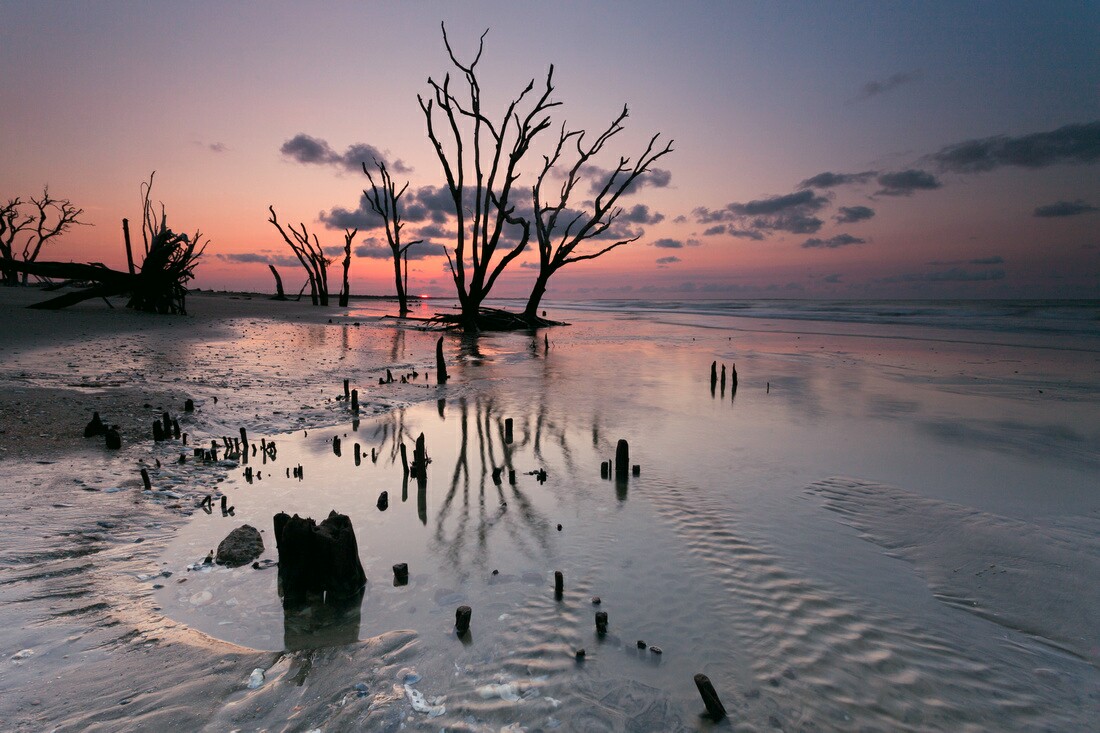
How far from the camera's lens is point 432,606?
3715 millimetres

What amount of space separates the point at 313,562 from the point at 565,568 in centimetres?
199

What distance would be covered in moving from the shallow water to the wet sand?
2cm

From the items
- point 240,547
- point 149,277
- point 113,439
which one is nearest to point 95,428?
point 113,439

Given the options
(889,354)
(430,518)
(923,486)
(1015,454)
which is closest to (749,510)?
(923,486)

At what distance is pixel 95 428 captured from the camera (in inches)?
252

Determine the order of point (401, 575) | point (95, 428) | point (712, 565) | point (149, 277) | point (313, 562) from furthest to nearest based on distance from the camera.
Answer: point (149, 277) < point (95, 428) < point (712, 565) < point (401, 575) < point (313, 562)

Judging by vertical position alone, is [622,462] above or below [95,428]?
below

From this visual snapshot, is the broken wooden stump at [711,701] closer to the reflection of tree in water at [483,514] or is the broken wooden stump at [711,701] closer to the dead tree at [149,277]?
the reflection of tree in water at [483,514]

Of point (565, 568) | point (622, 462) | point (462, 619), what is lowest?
point (565, 568)

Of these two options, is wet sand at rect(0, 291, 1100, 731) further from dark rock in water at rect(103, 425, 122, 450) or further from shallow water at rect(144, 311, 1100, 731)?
dark rock in water at rect(103, 425, 122, 450)

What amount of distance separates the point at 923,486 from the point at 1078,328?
35.4m

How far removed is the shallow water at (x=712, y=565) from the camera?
2.99 metres

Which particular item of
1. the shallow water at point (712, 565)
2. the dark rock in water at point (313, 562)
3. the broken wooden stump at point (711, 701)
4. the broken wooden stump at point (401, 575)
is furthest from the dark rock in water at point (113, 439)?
the broken wooden stump at point (711, 701)

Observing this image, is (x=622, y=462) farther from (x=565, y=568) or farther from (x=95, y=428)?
(x=95, y=428)
